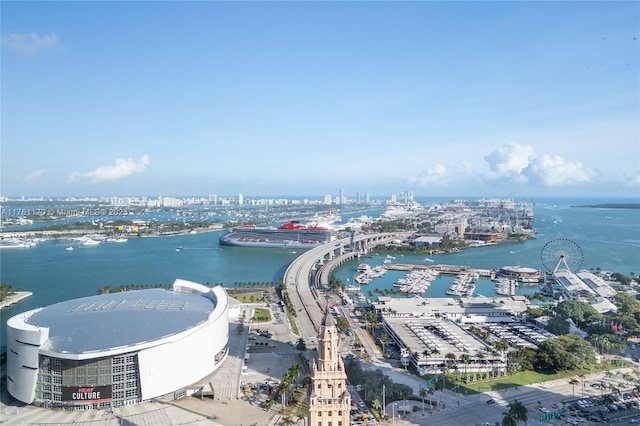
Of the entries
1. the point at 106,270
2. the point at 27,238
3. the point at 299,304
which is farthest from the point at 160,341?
the point at 27,238

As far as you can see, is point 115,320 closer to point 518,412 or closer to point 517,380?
point 518,412

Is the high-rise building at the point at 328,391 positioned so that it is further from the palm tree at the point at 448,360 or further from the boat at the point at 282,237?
the boat at the point at 282,237

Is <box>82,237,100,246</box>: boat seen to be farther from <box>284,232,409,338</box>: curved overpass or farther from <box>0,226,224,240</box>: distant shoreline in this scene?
<box>284,232,409,338</box>: curved overpass

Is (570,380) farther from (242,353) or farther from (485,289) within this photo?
(485,289)

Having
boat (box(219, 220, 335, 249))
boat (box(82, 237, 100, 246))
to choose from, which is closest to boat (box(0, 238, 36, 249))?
boat (box(82, 237, 100, 246))

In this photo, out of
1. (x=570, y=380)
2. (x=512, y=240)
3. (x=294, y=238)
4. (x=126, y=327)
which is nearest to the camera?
(x=126, y=327)

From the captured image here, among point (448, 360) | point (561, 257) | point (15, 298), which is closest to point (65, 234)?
point (15, 298)
